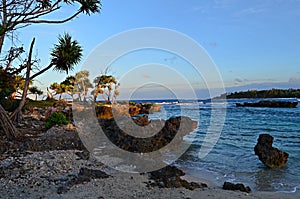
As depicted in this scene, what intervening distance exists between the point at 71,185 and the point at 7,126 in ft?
19.6

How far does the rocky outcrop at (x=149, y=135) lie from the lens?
10.5 metres

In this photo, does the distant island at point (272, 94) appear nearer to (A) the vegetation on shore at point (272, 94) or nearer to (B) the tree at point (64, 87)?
(A) the vegetation on shore at point (272, 94)

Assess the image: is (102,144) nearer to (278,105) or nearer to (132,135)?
(132,135)

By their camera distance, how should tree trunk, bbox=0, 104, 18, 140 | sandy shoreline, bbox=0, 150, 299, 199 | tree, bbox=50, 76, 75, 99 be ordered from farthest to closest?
1. tree, bbox=50, 76, 75, 99
2. tree trunk, bbox=0, 104, 18, 140
3. sandy shoreline, bbox=0, 150, 299, 199

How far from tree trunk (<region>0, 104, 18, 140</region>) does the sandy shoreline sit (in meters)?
3.14

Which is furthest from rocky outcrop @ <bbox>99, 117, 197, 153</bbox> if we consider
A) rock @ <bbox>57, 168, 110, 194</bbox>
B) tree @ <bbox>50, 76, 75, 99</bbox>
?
tree @ <bbox>50, 76, 75, 99</bbox>

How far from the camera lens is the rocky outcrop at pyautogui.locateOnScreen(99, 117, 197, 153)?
10478mm

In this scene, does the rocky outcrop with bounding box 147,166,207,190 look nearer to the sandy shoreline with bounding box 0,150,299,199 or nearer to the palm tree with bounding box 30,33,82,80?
the sandy shoreline with bounding box 0,150,299,199

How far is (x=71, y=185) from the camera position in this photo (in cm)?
529

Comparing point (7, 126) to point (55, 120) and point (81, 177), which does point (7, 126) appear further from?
point (81, 177)

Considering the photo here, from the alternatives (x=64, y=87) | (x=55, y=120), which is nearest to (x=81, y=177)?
(x=55, y=120)

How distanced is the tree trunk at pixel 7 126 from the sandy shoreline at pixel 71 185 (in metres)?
3.14

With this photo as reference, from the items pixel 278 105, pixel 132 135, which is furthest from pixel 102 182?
pixel 278 105

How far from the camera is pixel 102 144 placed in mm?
11180
